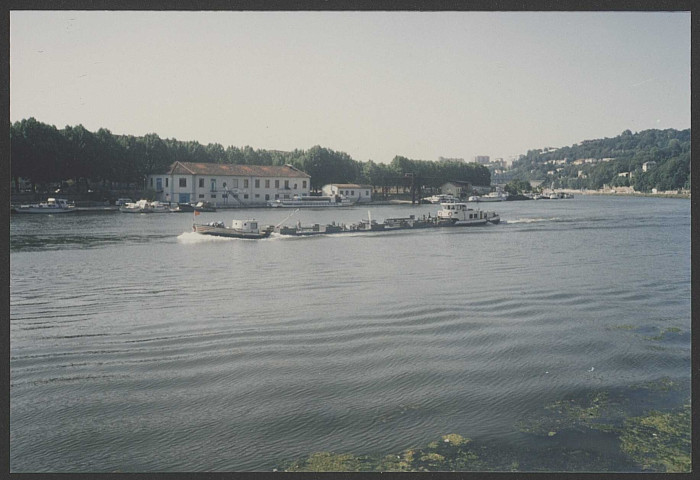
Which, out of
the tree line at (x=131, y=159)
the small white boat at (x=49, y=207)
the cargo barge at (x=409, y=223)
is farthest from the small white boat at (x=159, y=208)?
the cargo barge at (x=409, y=223)

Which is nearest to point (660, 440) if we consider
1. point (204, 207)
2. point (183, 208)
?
point (204, 207)

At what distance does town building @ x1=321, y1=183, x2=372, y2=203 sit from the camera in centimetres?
3084

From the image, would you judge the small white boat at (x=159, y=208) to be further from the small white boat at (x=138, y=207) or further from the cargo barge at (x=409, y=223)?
the cargo barge at (x=409, y=223)

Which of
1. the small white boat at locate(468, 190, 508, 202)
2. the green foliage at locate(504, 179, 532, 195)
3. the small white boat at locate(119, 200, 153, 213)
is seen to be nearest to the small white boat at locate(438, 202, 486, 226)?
the small white boat at locate(119, 200, 153, 213)

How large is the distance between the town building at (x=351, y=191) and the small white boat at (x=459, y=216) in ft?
34.2

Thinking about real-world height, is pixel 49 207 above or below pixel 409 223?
above

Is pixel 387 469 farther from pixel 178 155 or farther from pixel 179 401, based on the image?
pixel 178 155

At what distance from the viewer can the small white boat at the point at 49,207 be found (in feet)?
66.0

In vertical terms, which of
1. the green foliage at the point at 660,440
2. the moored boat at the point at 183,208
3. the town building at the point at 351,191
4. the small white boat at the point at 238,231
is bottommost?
the green foliage at the point at 660,440

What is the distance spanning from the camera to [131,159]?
25.3 meters

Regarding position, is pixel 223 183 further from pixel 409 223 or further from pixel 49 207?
pixel 409 223

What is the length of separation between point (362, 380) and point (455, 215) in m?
17.0

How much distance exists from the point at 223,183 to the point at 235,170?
94cm

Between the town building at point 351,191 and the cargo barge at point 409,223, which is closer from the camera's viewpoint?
the cargo barge at point 409,223
